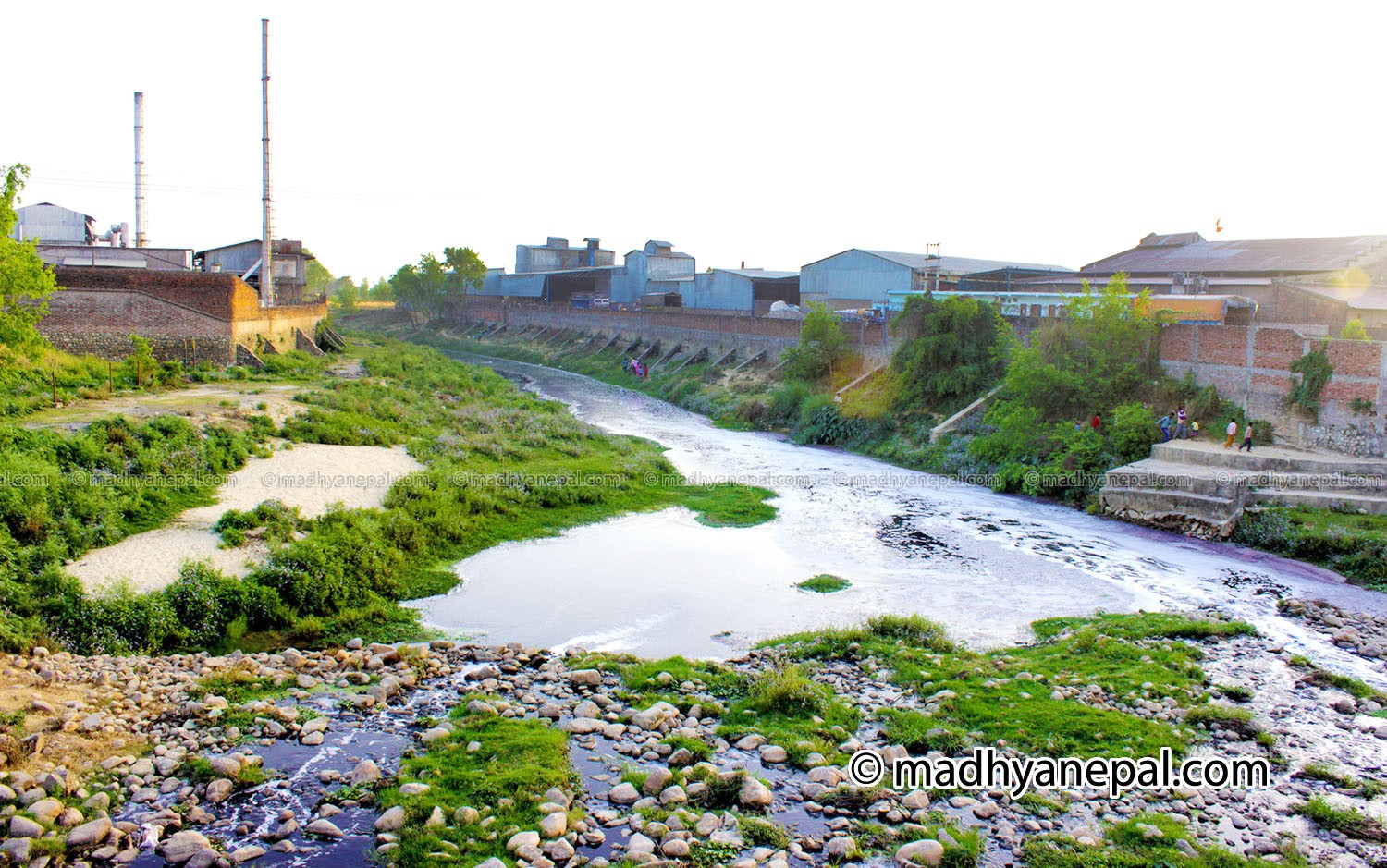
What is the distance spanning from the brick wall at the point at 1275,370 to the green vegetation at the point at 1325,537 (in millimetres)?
3454

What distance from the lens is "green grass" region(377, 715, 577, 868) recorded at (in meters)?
7.80

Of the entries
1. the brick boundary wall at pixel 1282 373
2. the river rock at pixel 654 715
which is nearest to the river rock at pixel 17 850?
the river rock at pixel 654 715

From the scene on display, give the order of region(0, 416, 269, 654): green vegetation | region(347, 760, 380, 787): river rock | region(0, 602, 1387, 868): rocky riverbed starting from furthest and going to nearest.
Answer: region(0, 416, 269, 654): green vegetation → region(347, 760, 380, 787): river rock → region(0, 602, 1387, 868): rocky riverbed

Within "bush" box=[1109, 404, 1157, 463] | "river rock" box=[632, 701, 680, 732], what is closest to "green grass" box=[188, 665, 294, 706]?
"river rock" box=[632, 701, 680, 732]

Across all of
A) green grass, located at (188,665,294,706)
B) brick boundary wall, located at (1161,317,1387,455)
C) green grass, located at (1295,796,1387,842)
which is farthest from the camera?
brick boundary wall, located at (1161,317,1387,455)

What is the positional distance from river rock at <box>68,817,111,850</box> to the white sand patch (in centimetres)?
579

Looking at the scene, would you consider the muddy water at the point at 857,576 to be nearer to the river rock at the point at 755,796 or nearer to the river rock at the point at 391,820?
the river rock at the point at 755,796

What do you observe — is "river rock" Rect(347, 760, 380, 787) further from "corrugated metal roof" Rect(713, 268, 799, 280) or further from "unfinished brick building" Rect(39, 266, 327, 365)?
"corrugated metal roof" Rect(713, 268, 799, 280)

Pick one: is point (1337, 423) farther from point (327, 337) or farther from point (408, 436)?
point (327, 337)

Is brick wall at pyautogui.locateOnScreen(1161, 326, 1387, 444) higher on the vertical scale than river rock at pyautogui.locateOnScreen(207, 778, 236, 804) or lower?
higher

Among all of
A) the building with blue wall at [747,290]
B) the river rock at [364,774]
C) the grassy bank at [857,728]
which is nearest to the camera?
the grassy bank at [857,728]

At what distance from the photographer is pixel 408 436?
25000 millimetres

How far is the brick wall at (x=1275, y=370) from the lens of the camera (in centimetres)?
2039

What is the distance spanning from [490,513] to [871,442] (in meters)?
14.9
